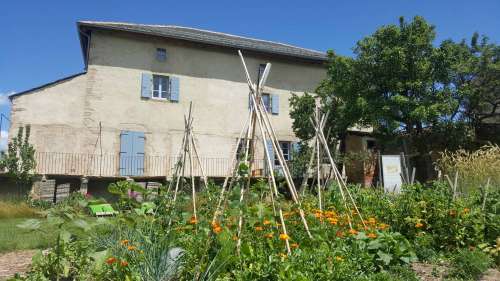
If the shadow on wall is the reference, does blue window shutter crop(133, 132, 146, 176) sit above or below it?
above

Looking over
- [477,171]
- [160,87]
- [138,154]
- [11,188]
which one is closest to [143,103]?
[160,87]

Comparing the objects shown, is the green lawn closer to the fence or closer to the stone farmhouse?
the fence

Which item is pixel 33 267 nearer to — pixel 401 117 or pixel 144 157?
pixel 144 157

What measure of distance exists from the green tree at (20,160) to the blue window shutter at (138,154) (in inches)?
143

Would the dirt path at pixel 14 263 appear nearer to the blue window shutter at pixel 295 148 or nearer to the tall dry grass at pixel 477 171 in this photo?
the tall dry grass at pixel 477 171

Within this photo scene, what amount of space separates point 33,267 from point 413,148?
15257mm

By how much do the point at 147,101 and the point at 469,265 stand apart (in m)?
14.5

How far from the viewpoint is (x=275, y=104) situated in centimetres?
1911

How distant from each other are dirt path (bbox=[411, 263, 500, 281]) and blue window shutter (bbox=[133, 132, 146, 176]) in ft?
43.4

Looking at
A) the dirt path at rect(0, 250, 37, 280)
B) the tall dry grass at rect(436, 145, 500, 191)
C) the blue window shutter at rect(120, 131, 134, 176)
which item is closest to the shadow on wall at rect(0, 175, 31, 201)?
the blue window shutter at rect(120, 131, 134, 176)

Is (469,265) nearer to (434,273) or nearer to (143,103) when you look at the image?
(434,273)

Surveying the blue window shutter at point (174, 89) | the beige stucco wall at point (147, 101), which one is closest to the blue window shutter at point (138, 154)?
the beige stucco wall at point (147, 101)

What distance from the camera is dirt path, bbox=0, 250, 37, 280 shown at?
419 cm

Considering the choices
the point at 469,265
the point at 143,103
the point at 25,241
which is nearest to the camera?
the point at 469,265
